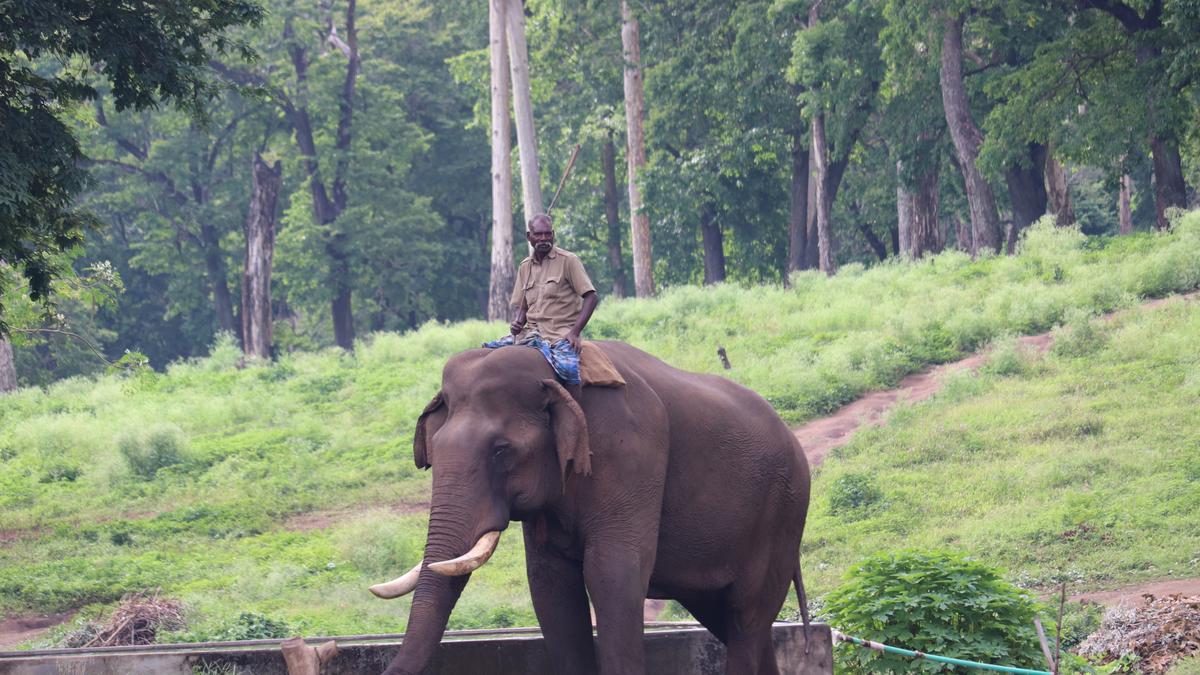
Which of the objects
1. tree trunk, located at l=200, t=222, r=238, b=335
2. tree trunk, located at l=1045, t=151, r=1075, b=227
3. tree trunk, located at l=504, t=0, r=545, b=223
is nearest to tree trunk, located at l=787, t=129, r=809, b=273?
tree trunk, located at l=1045, t=151, r=1075, b=227

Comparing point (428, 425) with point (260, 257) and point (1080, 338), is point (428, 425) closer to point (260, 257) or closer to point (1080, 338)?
point (1080, 338)

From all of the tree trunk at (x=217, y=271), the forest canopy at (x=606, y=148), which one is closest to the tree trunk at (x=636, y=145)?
the forest canopy at (x=606, y=148)

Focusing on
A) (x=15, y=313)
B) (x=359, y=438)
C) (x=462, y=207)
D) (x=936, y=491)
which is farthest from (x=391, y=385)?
(x=462, y=207)

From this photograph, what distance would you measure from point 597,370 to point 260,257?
28.3 meters

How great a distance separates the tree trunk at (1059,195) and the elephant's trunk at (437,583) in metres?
26.1

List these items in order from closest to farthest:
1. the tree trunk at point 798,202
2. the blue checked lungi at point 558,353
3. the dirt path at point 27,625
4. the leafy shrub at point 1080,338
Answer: the blue checked lungi at point 558,353 → the dirt path at point 27,625 → the leafy shrub at point 1080,338 → the tree trunk at point 798,202

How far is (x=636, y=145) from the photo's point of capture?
122 feet

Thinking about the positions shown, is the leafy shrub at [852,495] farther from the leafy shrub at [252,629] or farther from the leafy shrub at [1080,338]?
the leafy shrub at [252,629]

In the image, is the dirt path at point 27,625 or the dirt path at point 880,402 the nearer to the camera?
the dirt path at point 27,625

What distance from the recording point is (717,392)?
872cm

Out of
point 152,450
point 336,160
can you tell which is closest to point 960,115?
point 152,450

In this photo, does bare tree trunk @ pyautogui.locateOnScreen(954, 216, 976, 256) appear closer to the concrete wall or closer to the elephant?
the concrete wall

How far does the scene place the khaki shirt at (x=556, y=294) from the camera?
27.4 feet

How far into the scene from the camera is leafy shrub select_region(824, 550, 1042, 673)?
9.61 meters
